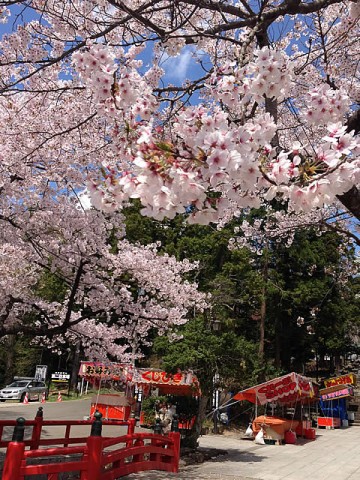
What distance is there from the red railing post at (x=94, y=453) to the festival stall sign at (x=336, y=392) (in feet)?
63.4

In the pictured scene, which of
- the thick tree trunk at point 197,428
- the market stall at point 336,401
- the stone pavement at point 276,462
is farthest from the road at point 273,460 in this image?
the market stall at point 336,401

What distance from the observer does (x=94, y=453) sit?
5.88 metres

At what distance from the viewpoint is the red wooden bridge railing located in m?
4.76

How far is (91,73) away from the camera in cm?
394

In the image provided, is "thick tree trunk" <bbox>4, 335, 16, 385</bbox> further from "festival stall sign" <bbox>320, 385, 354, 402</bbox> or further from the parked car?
"festival stall sign" <bbox>320, 385, 354, 402</bbox>

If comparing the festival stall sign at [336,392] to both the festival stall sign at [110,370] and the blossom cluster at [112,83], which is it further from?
the blossom cluster at [112,83]

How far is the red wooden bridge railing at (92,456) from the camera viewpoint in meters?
4.76

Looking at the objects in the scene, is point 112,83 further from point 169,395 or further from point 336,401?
point 336,401

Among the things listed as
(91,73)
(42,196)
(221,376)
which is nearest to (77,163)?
(42,196)

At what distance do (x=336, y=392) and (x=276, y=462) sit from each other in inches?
445

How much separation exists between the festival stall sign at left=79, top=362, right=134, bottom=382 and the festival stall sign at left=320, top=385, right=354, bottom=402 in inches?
467

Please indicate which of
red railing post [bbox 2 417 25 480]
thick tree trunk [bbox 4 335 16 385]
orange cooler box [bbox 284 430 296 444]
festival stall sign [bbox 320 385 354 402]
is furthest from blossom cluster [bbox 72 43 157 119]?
thick tree trunk [bbox 4 335 16 385]

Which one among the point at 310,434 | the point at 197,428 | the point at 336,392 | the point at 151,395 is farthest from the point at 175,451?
the point at 336,392

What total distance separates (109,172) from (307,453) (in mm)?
14449
